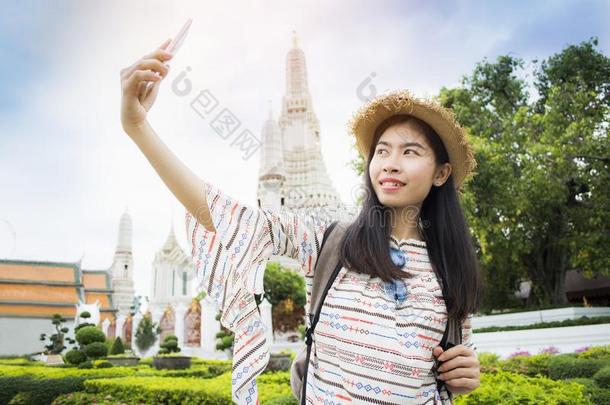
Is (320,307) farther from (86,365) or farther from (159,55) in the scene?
(86,365)

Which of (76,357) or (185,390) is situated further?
(76,357)

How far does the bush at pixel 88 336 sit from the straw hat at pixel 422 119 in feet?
44.9

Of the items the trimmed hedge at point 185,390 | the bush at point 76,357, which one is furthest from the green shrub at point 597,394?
the bush at point 76,357

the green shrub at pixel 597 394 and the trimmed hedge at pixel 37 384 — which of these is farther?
the trimmed hedge at pixel 37 384

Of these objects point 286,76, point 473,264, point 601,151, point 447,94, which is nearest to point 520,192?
point 601,151

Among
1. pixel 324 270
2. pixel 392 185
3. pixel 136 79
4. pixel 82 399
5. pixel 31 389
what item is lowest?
pixel 82 399

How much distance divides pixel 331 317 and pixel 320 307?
0.18ft

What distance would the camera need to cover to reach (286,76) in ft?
172

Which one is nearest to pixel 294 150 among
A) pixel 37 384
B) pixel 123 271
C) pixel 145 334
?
pixel 123 271

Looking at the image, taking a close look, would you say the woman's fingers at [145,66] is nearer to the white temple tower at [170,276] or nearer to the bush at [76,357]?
the bush at [76,357]

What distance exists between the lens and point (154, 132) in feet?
5.20

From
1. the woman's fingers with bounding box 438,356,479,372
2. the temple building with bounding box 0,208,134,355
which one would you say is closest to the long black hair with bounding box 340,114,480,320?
the woman's fingers with bounding box 438,356,479,372

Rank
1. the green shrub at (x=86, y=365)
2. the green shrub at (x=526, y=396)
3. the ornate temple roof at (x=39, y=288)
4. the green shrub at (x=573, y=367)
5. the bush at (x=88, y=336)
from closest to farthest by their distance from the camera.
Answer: the green shrub at (x=526, y=396)
the green shrub at (x=573, y=367)
the green shrub at (x=86, y=365)
the bush at (x=88, y=336)
the ornate temple roof at (x=39, y=288)

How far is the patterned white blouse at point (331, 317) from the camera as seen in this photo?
1.56 metres
